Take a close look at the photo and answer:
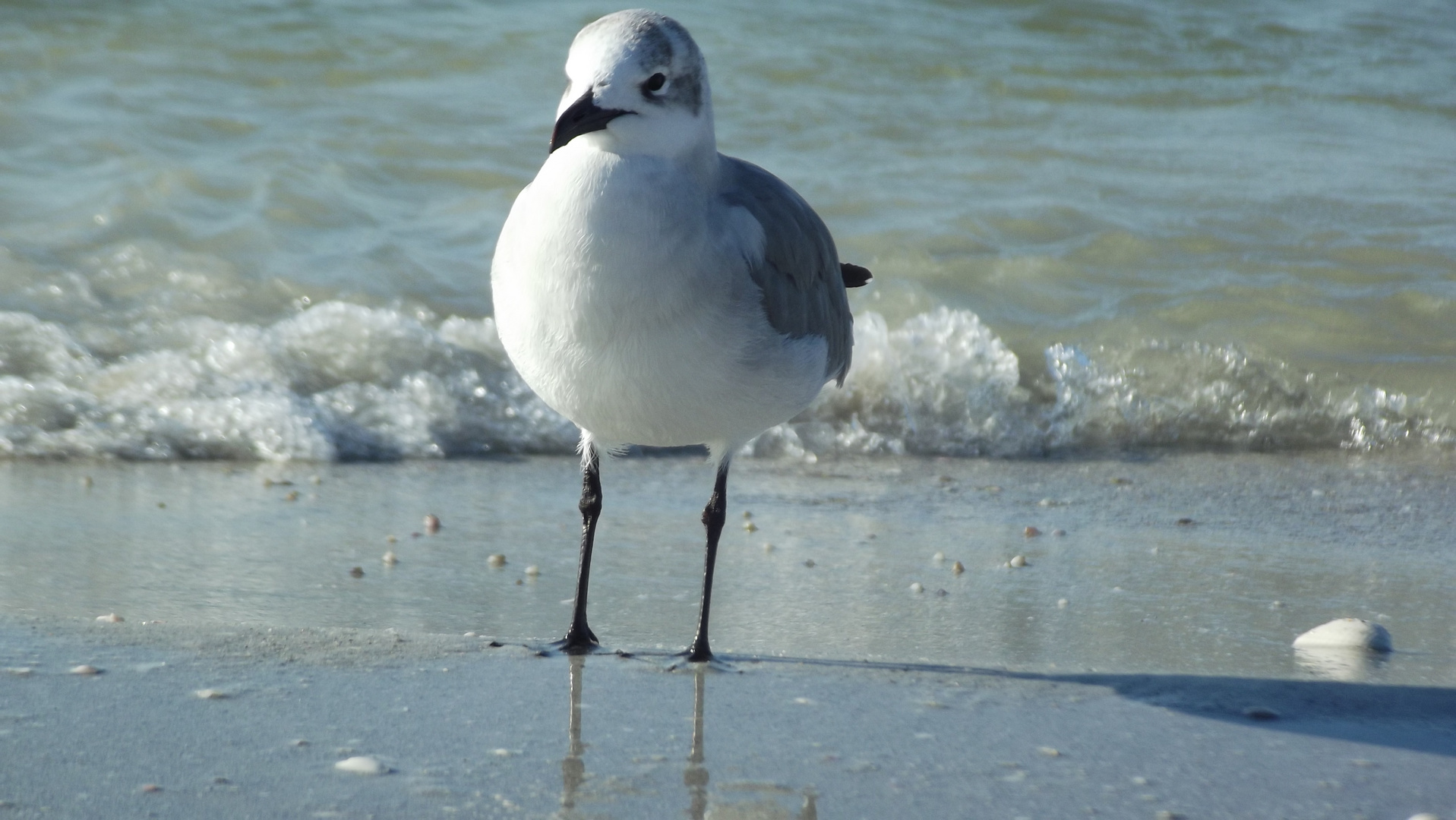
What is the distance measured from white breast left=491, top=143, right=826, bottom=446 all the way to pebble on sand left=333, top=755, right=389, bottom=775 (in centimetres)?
88

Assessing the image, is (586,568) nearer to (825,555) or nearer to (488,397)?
(825,555)

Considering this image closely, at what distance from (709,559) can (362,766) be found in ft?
4.03

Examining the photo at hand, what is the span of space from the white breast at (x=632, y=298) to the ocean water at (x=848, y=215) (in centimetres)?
256

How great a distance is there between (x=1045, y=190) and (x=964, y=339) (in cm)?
284

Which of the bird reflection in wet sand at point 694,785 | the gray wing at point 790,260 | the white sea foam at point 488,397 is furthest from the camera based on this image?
the white sea foam at point 488,397

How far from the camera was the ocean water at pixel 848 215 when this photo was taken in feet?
19.6

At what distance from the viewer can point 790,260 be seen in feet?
11.2

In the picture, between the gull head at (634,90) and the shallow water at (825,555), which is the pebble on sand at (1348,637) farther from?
the gull head at (634,90)

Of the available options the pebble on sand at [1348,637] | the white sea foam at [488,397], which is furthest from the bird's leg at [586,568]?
the white sea foam at [488,397]

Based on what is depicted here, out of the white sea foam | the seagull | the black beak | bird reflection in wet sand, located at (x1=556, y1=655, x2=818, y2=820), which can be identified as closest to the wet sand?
bird reflection in wet sand, located at (x1=556, y1=655, x2=818, y2=820)

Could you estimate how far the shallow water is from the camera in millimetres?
3494

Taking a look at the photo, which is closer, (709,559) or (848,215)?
(709,559)

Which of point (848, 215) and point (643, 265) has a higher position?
point (848, 215)

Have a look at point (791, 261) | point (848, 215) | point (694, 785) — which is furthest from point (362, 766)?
point (848, 215)
